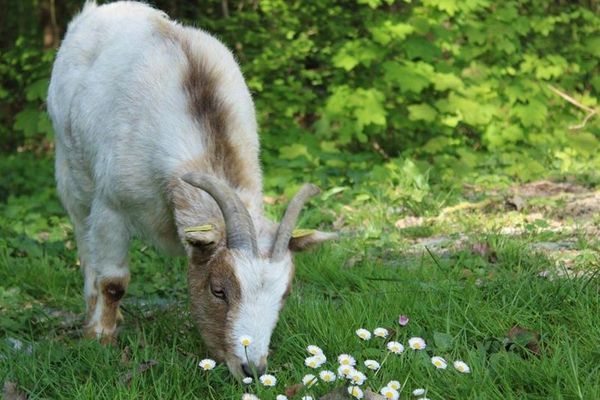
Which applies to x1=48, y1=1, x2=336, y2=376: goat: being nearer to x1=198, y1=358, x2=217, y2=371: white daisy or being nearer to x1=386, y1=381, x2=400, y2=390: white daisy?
x1=198, y1=358, x2=217, y2=371: white daisy

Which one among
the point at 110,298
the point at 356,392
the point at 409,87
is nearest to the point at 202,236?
the point at 356,392

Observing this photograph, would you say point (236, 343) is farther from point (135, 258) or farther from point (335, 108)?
point (335, 108)

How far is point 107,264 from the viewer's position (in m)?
4.56

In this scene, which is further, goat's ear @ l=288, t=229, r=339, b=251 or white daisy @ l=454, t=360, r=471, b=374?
goat's ear @ l=288, t=229, r=339, b=251

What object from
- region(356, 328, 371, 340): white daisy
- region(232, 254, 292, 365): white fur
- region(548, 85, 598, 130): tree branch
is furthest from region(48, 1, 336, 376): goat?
region(548, 85, 598, 130): tree branch

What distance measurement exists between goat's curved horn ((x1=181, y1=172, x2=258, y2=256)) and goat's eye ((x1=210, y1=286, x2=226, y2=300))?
0.63 feet

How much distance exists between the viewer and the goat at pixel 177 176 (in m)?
3.60

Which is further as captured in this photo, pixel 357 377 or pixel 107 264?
pixel 107 264

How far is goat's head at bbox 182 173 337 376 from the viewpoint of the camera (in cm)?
346

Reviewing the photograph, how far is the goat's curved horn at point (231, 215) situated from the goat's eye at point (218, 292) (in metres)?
0.19

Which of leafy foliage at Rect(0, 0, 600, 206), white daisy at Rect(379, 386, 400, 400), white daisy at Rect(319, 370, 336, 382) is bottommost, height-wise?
leafy foliage at Rect(0, 0, 600, 206)

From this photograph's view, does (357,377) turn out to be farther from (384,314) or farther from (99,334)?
(99,334)

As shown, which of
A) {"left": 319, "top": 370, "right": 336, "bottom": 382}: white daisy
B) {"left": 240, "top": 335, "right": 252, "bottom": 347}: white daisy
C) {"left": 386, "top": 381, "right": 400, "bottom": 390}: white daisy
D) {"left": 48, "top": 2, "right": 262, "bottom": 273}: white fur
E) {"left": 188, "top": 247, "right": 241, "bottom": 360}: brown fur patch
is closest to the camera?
{"left": 386, "top": 381, "right": 400, "bottom": 390}: white daisy

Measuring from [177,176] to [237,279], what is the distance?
0.77 metres
